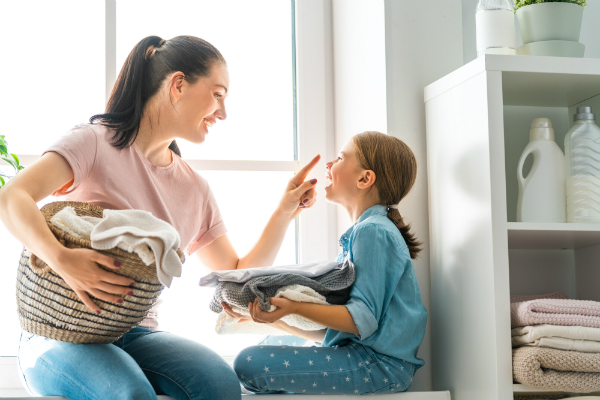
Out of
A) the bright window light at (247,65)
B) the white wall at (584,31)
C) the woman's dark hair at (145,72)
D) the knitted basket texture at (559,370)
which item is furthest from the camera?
the bright window light at (247,65)

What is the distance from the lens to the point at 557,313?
106cm

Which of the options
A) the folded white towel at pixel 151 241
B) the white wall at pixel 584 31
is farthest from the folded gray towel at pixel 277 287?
the white wall at pixel 584 31

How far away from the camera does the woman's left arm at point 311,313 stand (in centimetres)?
104

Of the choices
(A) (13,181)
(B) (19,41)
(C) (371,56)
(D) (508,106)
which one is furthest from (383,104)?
(B) (19,41)

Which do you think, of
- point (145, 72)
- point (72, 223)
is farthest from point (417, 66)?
point (72, 223)

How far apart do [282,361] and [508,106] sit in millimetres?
803

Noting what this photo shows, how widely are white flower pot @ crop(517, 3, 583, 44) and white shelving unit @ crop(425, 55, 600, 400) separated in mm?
110

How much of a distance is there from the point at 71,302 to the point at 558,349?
2.75 ft

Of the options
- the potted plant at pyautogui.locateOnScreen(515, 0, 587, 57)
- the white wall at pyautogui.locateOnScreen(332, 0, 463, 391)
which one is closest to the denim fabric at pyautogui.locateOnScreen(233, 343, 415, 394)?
the white wall at pyautogui.locateOnScreen(332, 0, 463, 391)

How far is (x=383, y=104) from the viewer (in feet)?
4.43

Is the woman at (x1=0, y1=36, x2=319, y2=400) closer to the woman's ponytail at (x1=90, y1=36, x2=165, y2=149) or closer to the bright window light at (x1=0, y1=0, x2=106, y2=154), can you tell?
the woman's ponytail at (x1=90, y1=36, x2=165, y2=149)

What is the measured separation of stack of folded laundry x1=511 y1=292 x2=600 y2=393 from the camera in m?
1.02

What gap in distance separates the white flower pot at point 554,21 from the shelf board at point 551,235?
42 centimetres

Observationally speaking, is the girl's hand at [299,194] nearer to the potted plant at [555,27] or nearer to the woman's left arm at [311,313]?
the woman's left arm at [311,313]
